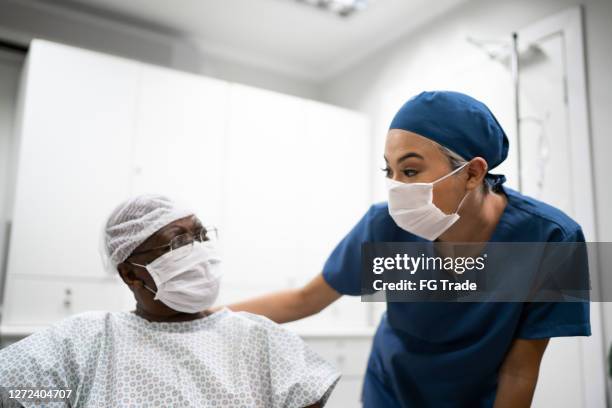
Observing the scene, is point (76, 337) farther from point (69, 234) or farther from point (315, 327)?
point (315, 327)

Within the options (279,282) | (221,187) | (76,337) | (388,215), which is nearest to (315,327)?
Result: (279,282)

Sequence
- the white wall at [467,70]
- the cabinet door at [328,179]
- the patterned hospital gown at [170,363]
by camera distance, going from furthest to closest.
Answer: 1. the cabinet door at [328,179]
2. the white wall at [467,70]
3. the patterned hospital gown at [170,363]

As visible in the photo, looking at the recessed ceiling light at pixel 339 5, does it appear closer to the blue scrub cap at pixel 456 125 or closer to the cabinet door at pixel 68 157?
the cabinet door at pixel 68 157

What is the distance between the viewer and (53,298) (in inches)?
94.3

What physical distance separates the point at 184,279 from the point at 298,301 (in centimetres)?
33

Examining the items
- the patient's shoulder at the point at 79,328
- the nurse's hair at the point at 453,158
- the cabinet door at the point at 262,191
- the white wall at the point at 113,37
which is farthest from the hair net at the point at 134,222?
the white wall at the point at 113,37

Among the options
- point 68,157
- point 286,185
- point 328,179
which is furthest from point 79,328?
point 328,179

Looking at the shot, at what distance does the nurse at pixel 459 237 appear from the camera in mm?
1045

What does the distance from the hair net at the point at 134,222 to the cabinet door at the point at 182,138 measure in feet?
5.09

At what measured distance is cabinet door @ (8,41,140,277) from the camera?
2381mm

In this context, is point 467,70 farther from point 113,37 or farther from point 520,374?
point 113,37

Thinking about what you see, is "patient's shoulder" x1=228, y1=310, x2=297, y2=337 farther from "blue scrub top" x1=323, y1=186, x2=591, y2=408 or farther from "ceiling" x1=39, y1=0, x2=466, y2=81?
"ceiling" x1=39, y1=0, x2=466, y2=81

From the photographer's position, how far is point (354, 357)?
272cm
